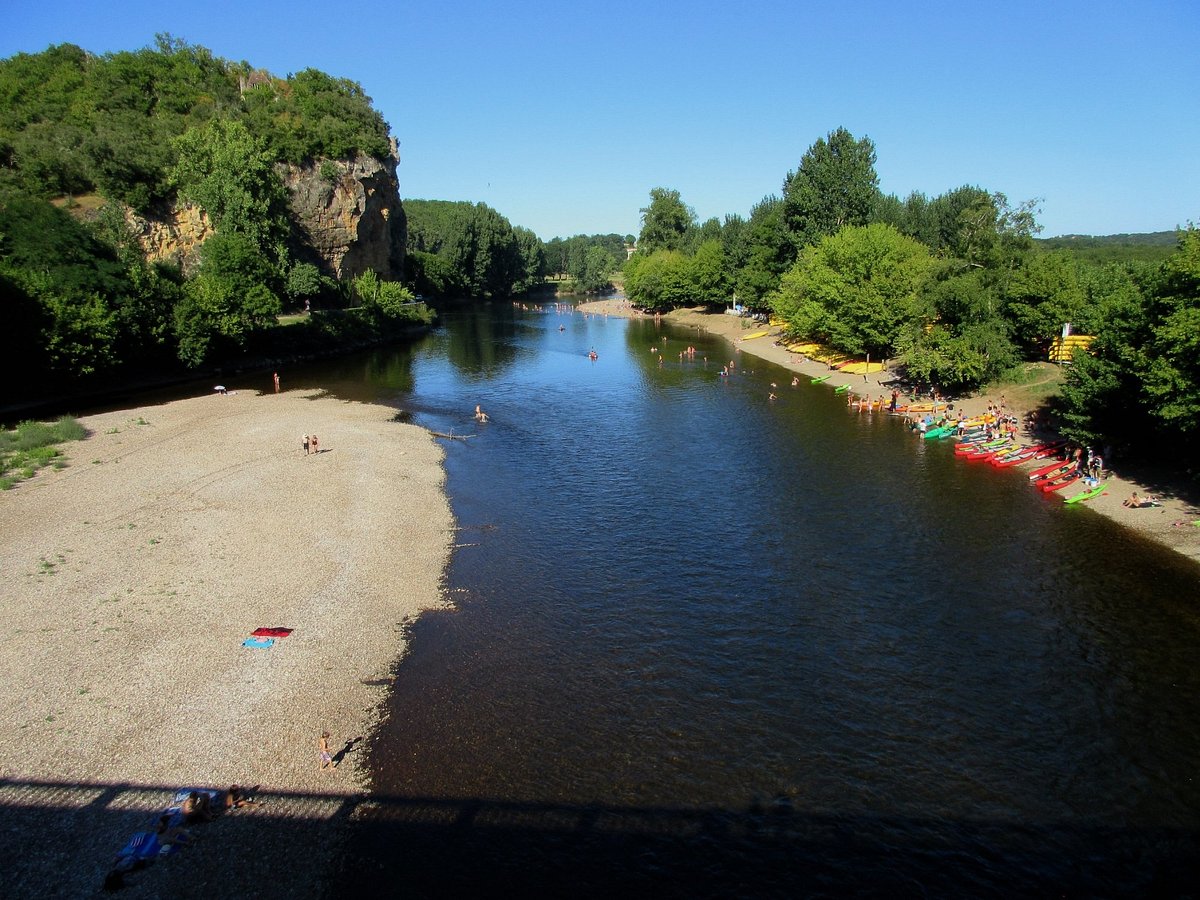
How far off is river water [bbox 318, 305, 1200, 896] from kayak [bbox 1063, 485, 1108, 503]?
721 mm

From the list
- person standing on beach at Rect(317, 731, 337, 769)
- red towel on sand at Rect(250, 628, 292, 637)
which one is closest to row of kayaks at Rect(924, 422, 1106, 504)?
person standing on beach at Rect(317, 731, 337, 769)

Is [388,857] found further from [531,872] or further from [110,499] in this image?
[110,499]

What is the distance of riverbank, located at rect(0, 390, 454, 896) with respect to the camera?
15.2 metres

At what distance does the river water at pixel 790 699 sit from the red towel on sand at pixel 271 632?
13.1 feet

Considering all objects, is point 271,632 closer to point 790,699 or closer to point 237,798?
point 237,798

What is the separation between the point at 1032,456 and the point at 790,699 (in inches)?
1190

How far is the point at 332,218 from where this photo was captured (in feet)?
329

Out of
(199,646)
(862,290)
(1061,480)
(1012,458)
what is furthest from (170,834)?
(862,290)

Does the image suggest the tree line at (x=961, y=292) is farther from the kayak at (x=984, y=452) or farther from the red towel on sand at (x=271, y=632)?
the red towel on sand at (x=271, y=632)

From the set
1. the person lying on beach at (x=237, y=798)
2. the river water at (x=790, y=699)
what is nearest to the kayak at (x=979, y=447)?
the river water at (x=790, y=699)

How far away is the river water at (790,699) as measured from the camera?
1540 centimetres

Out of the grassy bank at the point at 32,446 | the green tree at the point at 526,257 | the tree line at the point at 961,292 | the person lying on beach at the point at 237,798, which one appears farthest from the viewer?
the green tree at the point at 526,257

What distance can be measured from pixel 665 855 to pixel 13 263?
61.5 meters

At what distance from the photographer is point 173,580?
25578mm
